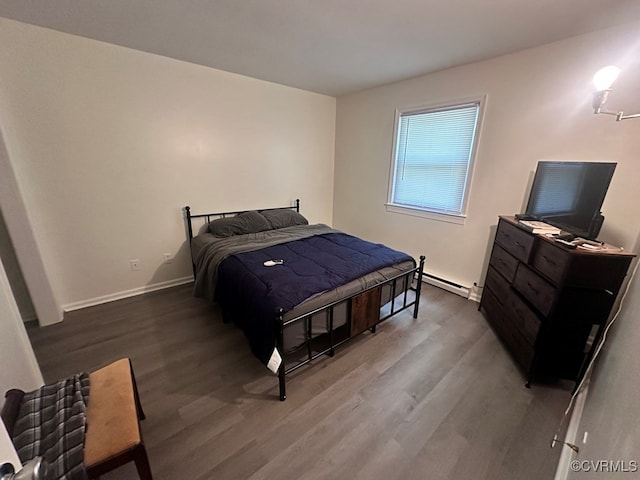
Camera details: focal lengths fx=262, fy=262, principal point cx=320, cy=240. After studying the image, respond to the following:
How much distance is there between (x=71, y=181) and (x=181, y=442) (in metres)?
2.51

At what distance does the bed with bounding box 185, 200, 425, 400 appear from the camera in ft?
5.69

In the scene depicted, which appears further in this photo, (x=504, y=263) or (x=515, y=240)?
(x=504, y=263)

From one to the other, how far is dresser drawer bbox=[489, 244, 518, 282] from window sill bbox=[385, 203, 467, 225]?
583mm

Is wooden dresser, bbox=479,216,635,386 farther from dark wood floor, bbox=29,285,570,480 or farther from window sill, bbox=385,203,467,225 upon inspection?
window sill, bbox=385,203,467,225

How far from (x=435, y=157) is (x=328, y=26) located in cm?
190

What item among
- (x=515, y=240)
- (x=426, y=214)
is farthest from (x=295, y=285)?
(x=426, y=214)

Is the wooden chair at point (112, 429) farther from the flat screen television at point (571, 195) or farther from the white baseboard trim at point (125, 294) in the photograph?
the flat screen television at point (571, 195)

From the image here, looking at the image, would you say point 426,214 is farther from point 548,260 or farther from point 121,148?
point 121,148

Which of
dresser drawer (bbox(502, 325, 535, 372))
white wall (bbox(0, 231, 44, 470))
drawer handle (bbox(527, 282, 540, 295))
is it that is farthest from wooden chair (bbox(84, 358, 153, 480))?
drawer handle (bbox(527, 282, 540, 295))

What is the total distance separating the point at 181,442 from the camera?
57.8 inches

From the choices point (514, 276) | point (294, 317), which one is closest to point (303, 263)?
point (294, 317)

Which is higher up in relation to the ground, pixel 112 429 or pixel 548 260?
pixel 548 260

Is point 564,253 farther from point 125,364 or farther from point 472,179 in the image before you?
point 125,364

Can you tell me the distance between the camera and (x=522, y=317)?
1989 millimetres
